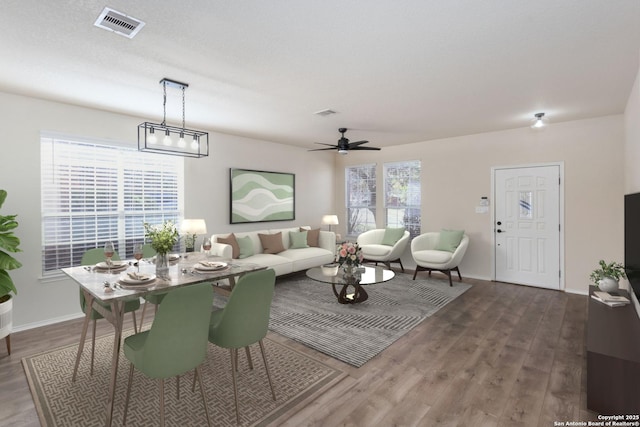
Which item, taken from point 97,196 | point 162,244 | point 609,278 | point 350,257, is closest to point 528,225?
point 609,278

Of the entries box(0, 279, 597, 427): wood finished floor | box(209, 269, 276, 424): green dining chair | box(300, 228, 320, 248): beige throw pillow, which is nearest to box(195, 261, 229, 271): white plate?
box(209, 269, 276, 424): green dining chair

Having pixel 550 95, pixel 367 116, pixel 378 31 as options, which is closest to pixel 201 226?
pixel 367 116

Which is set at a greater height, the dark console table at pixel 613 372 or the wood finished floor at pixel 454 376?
the dark console table at pixel 613 372

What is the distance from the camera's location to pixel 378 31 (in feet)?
7.54

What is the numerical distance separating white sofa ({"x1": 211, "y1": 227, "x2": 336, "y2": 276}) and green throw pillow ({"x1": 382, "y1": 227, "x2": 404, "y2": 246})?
1.01 metres

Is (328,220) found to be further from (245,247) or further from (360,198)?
(245,247)

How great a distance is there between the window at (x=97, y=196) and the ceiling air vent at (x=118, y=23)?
2.41 metres

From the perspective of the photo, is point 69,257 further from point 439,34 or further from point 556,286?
point 556,286

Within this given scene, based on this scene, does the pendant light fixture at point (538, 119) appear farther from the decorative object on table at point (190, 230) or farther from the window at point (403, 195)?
the decorative object on table at point (190, 230)

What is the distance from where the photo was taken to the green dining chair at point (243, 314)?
2127 millimetres

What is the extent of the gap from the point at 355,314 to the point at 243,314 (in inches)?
83.0

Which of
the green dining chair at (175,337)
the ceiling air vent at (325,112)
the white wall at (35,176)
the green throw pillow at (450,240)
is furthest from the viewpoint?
the green throw pillow at (450,240)

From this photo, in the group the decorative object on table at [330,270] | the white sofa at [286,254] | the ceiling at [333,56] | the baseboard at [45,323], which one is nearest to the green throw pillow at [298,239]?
the white sofa at [286,254]

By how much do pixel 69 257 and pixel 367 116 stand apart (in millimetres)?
4193
